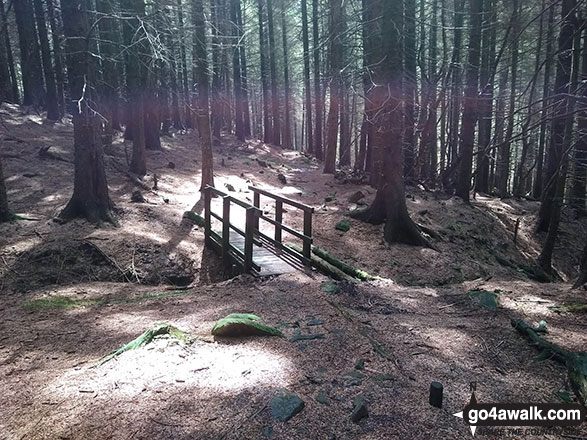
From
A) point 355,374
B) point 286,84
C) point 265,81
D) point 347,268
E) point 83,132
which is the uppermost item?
point 265,81

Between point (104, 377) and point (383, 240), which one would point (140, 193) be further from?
point (104, 377)

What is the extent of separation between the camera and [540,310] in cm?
598

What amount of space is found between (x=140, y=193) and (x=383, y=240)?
718cm

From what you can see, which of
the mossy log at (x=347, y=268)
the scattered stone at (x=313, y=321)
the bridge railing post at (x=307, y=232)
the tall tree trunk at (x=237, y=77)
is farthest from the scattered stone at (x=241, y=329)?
the tall tree trunk at (x=237, y=77)

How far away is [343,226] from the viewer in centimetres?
1171

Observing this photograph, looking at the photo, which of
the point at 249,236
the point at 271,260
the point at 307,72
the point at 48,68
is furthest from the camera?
the point at 307,72

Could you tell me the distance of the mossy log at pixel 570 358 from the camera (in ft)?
12.0

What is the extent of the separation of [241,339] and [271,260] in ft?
12.6

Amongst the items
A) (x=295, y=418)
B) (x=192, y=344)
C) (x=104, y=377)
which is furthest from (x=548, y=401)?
(x=104, y=377)

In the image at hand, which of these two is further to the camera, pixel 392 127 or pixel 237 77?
pixel 237 77

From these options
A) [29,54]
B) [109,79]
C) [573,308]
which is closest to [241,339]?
[573,308]

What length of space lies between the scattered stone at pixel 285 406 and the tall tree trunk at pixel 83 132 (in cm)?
791

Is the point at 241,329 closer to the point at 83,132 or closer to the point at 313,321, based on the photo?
the point at 313,321

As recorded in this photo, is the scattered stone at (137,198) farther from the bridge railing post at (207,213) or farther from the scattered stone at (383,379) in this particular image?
the scattered stone at (383,379)
